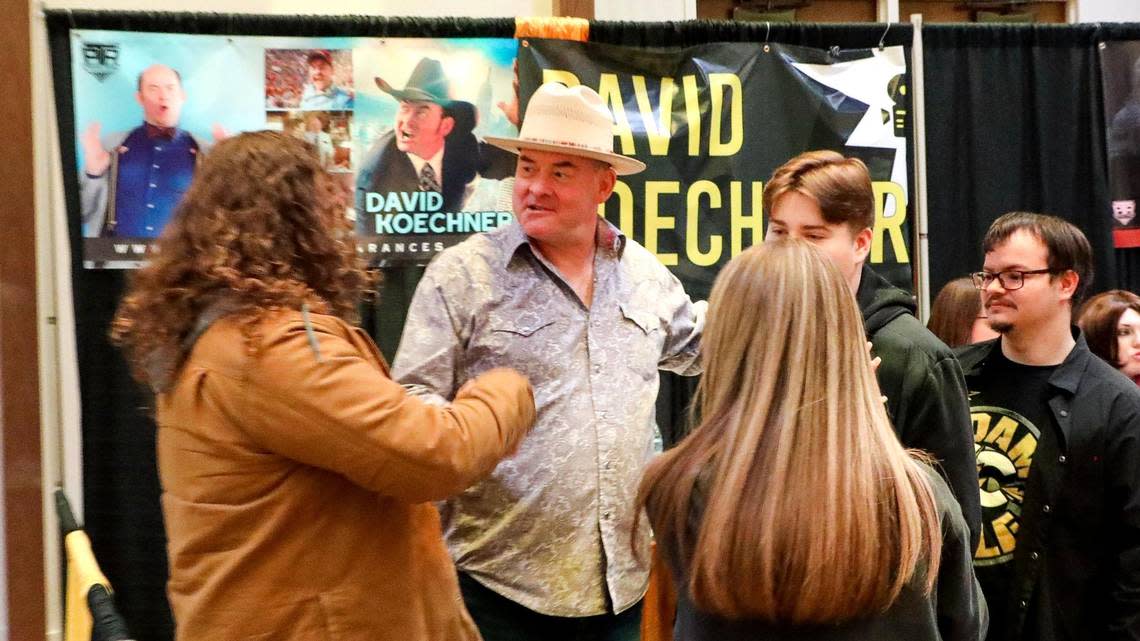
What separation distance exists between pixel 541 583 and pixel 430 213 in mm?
1861

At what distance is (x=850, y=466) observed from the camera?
4.56ft

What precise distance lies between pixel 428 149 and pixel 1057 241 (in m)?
2.03

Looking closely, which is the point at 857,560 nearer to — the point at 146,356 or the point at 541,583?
the point at 541,583

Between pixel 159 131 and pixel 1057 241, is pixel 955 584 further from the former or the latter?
pixel 159 131

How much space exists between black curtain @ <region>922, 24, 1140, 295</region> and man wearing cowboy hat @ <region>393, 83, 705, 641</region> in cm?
227

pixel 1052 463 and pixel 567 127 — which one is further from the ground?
pixel 567 127

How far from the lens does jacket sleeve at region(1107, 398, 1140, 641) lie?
231 centimetres

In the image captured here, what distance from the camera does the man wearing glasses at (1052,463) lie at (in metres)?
2.38

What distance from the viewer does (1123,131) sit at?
4.17 m

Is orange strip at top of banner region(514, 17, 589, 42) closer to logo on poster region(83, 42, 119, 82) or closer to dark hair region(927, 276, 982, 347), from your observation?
logo on poster region(83, 42, 119, 82)

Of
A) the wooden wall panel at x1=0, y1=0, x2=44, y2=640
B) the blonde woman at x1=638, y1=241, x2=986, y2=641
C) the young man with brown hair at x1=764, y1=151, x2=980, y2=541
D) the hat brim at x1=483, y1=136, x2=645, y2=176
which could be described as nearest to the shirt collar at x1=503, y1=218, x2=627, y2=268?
the hat brim at x1=483, y1=136, x2=645, y2=176

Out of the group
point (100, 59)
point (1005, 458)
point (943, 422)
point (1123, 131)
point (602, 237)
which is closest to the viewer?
point (943, 422)

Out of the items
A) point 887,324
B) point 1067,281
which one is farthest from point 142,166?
point 1067,281

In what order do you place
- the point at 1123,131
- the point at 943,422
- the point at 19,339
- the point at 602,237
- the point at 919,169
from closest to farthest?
1. the point at 943,422
2. the point at 602,237
3. the point at 19,339
4. the point at 919,169
5. the point at 1123,131
